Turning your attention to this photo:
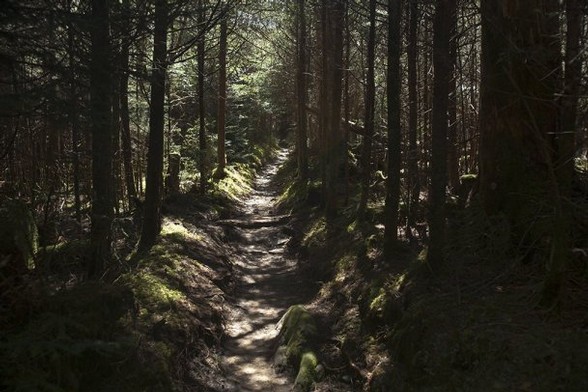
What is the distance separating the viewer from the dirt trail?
7879mm

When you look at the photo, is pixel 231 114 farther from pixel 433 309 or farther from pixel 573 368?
pixel 573 368

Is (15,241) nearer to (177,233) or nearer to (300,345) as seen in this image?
(300,345)

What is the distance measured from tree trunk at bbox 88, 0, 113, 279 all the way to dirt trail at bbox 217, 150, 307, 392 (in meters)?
2.61

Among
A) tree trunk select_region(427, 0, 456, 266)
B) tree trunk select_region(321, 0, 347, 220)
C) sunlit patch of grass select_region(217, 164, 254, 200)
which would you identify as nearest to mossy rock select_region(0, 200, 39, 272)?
tree trunk select_region(427, 0, 456, 266)

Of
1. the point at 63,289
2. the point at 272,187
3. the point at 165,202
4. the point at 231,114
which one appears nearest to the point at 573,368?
the point at 63,289

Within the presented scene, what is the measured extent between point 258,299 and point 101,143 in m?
4.96

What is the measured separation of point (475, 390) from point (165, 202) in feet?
37.1

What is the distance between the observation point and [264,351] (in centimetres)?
869

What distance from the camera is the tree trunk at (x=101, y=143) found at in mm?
6664

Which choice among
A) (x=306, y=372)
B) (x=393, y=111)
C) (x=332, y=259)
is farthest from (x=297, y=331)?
(x=393, y=111)

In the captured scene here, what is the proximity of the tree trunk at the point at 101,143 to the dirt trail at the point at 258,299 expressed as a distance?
2614mm

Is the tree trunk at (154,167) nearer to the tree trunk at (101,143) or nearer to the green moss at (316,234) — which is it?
the tree trunk at (101,143)

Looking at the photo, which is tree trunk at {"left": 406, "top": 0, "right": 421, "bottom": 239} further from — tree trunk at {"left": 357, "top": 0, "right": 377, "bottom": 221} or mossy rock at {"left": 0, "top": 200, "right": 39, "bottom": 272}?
mossy rock at {"left": 0, "top": 200, "right": 39, "bottom": 272}

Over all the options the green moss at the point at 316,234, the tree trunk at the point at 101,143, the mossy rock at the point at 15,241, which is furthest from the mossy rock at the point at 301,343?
the green moss at the point at 316,234
